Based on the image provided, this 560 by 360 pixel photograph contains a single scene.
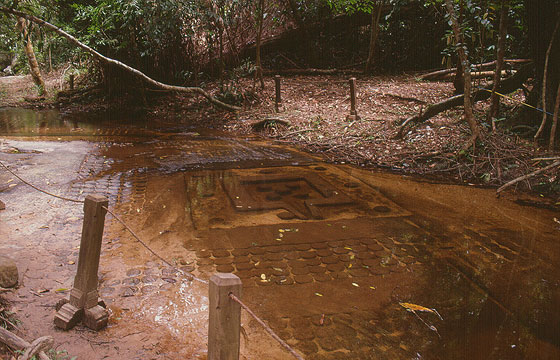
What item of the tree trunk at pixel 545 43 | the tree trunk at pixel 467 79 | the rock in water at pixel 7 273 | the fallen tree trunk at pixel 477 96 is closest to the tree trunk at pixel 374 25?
the fallen tree trunk at pixel 477 96

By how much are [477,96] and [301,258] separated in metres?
6.35

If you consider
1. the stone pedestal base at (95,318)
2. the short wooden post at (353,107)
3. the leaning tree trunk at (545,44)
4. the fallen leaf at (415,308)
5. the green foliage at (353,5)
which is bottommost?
the fallen leaf at (415,308)

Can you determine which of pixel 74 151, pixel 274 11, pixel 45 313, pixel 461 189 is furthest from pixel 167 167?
pixel 274 11

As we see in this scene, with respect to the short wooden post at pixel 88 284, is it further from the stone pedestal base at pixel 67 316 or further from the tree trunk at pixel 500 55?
the tree trunk at pixel 500 55

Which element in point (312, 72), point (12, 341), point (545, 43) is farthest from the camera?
point (312, 72)

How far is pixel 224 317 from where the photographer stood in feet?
5.77

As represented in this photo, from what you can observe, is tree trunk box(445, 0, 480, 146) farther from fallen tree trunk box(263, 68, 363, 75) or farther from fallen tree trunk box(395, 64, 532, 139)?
fallen tree trunk box(263, 68, 363, 75)

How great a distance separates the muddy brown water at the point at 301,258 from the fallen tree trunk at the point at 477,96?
217cm

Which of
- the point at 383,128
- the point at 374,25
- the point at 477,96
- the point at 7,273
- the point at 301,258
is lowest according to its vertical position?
the point at 301,258

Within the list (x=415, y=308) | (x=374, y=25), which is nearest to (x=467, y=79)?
(x=415, y=308)

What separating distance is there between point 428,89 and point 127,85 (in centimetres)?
923

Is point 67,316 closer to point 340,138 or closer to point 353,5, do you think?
point 340,138

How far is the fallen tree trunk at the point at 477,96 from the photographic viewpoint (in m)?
7.97

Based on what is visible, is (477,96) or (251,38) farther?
(251,38)
